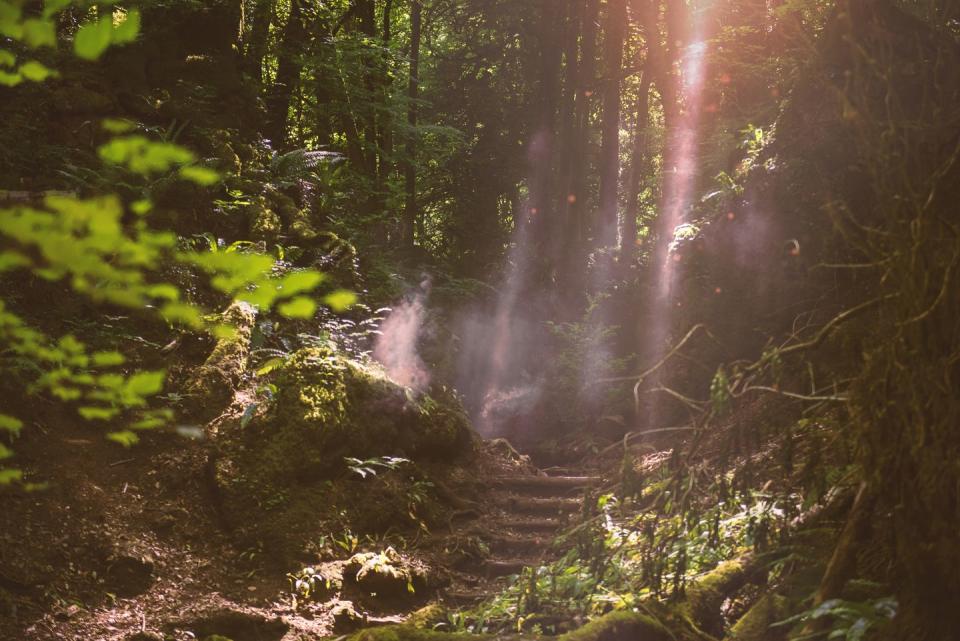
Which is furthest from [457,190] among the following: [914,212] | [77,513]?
A: [914,212]

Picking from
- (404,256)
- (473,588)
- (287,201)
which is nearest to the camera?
(473,588)

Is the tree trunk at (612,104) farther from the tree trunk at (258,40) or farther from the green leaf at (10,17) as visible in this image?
the green leaf at (10,17)

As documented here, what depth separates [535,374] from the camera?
1681 centimetres

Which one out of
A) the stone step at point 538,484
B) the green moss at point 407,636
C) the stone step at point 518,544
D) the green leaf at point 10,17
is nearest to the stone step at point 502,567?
the stone step at point 518,544

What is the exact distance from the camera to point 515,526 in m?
Answer: 9.37

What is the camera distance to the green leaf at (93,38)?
1755 mm

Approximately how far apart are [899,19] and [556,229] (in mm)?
13959

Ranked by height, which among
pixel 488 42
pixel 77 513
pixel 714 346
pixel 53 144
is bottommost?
pixel 77 513

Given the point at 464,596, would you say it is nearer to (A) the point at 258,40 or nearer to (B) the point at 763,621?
(B) the point at 763,621

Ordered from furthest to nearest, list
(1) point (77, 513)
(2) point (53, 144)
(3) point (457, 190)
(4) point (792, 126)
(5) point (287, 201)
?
1. (3) point (457, 190)
2. (5) point (287, 201)
3. (2) point (53, 144)
4. (4) point (792, 126)
5. (1) point (77, 513)

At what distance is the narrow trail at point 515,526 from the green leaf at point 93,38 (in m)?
5.95

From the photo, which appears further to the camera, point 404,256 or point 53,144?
point 404,256

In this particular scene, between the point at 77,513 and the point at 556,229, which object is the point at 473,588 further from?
the point at 556,229

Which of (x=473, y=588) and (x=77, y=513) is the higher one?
(x=77, y=513)
